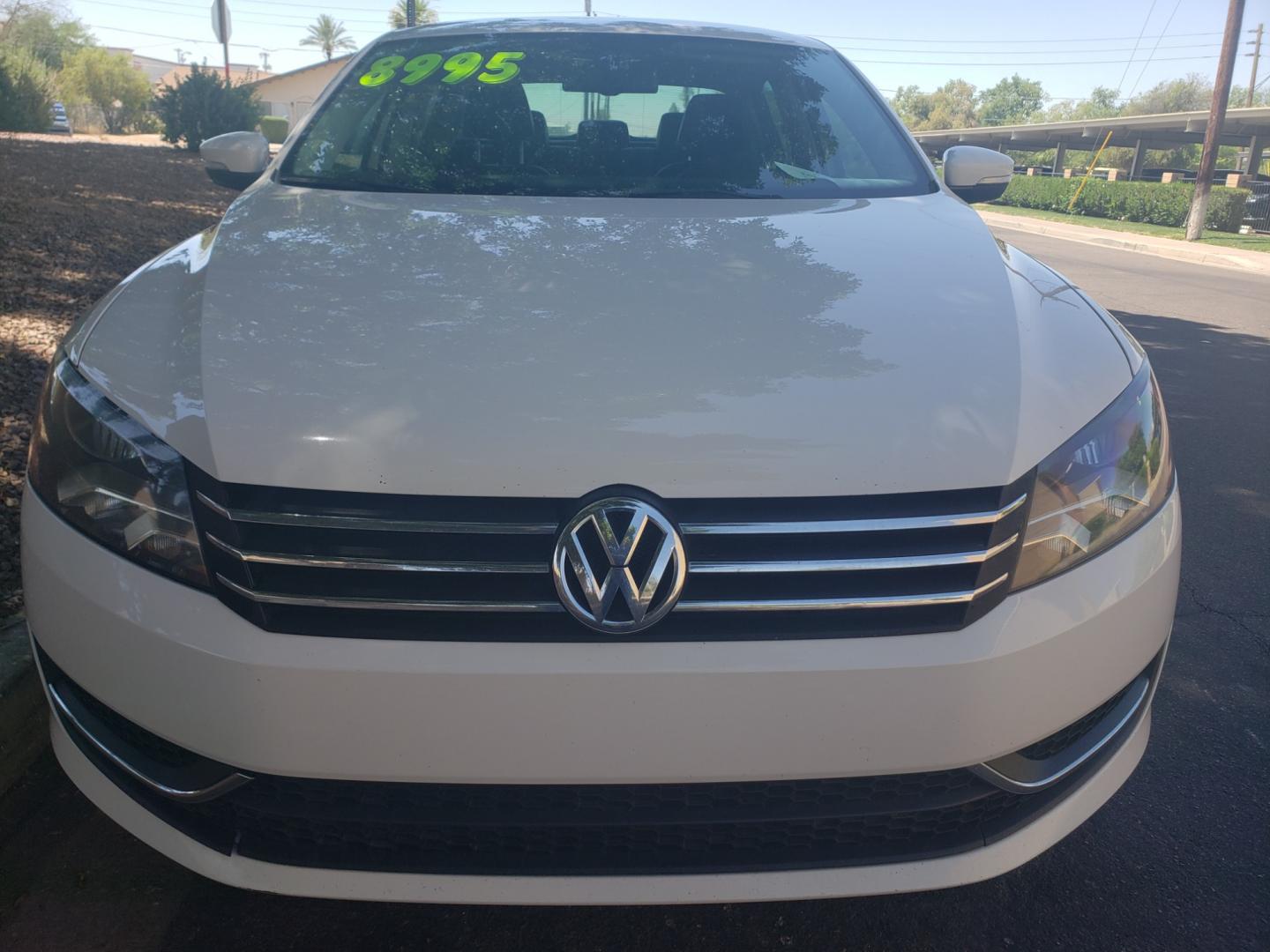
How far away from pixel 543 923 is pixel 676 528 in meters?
0.90

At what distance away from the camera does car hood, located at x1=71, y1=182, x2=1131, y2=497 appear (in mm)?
1462

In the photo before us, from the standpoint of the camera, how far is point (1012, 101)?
13638 cm

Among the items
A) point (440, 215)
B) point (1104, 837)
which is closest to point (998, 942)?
point (1104, 837)

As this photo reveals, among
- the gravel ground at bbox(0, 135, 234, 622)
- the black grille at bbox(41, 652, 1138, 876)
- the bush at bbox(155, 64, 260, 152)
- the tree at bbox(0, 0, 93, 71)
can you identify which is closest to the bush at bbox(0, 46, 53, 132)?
the bush at bbox(155, 64, 260, 152)

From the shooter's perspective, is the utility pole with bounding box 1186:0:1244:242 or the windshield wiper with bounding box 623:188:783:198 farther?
the utility pole with bounding box 1186:0:1244:242

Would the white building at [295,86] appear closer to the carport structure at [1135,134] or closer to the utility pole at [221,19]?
the carport structure at [1135,134]

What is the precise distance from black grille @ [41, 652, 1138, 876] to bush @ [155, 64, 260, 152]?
19204 millimetres

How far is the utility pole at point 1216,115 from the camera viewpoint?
20.3 m

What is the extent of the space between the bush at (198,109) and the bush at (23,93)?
3.04 m

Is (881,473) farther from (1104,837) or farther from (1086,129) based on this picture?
(1086,129)

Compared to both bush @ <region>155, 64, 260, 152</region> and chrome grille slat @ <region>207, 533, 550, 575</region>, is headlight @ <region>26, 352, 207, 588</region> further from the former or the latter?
bush @ <region>155, 64, 260, 152</region>

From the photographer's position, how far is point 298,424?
4.89ft

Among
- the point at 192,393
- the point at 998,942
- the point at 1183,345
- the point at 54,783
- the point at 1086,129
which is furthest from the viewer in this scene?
the point at 1086,129

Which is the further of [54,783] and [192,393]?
[54,783]
